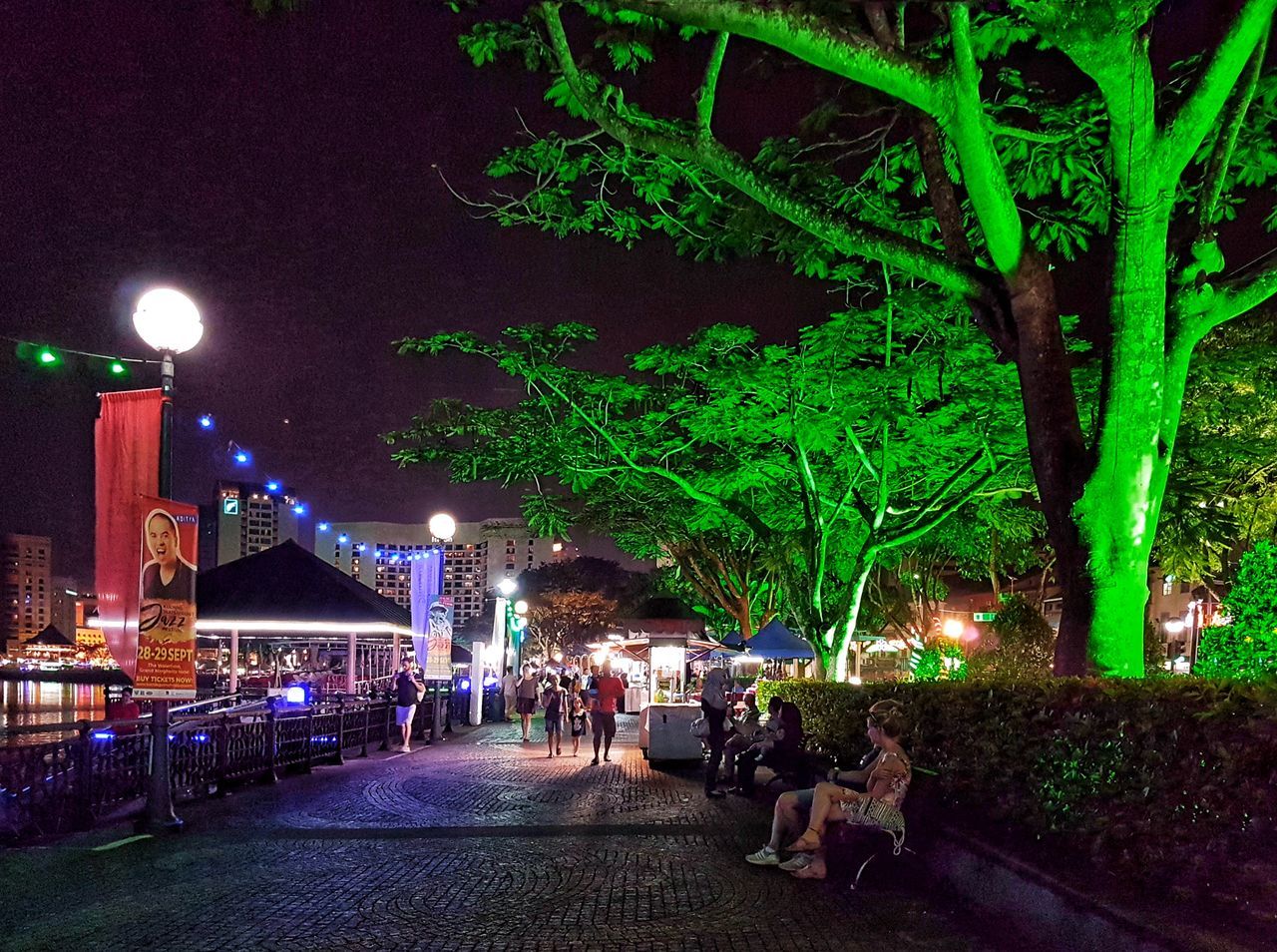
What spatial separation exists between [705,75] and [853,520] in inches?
683

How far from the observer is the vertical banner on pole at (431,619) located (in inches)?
910

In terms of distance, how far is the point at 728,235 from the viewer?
36.0 ft

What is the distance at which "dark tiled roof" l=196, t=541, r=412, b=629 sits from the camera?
19109mm

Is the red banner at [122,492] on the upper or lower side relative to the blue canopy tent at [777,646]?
upper

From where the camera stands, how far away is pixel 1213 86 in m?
7.65

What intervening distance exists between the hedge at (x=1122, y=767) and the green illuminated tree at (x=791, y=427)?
23.9 feet

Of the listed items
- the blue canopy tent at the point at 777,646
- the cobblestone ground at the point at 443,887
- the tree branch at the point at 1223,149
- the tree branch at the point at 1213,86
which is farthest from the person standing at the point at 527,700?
the tree branch at the point at 1213,86

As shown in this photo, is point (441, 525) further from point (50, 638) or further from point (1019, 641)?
point (50, 638)

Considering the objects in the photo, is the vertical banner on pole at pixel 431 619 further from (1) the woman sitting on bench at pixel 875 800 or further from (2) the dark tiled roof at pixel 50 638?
(2) the dark tiled roof at pixel 50 638

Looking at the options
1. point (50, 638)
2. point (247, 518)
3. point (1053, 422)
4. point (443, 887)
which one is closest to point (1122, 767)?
point (1053, 422)

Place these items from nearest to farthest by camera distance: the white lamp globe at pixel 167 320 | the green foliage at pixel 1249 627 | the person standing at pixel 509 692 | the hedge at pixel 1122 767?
the hedge at pixel 1122 767 < the green foliage at pixel 1249 627 < the white lamp globe at pixel 167 320 < the person standing at pixel 509 692

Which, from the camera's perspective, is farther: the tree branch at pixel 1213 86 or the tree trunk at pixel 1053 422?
the tree trunk at pixel 1053 422

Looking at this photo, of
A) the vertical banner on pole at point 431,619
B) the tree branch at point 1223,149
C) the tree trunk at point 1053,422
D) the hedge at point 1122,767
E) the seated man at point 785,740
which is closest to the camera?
the hedge at point 1122,767

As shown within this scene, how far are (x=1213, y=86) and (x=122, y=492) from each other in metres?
9.70
